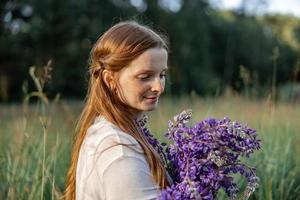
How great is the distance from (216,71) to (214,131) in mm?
22727

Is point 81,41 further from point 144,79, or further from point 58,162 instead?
point 144,79

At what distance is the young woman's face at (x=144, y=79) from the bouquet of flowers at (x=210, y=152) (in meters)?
0.17

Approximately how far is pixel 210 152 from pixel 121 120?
13.5 inches

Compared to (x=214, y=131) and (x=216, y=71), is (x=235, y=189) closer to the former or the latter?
(x=214, y=131)

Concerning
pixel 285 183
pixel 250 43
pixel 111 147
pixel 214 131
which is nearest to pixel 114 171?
pixel 111 147

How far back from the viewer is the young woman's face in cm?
168

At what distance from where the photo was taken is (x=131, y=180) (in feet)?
4.84

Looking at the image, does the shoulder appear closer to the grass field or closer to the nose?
the nose

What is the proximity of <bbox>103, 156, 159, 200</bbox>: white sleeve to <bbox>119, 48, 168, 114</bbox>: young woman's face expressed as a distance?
0.27 meters

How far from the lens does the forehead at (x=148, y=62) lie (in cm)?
168

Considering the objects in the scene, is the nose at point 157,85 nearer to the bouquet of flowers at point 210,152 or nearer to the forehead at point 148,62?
the forehead at point 148,62

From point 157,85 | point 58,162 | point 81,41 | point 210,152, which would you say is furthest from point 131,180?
point 81,41

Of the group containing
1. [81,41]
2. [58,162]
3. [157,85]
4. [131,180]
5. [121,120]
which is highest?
[157,85]

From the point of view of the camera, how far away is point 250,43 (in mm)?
23047
